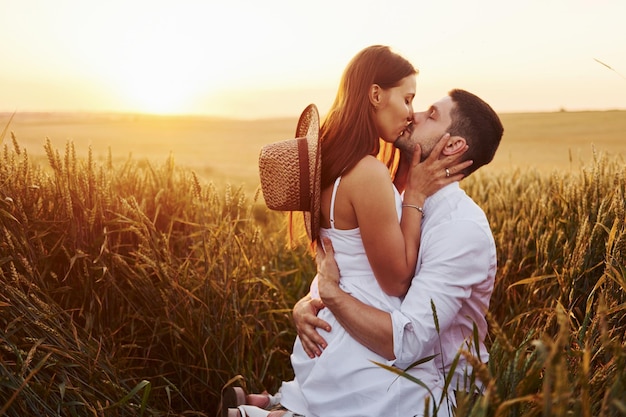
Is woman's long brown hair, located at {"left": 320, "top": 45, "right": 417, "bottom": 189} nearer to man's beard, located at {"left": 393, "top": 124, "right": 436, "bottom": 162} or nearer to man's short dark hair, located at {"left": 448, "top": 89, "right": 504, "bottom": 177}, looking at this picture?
man's beard, located at {"left": 393, "top": 124, "right": 436, "bottom": 162}

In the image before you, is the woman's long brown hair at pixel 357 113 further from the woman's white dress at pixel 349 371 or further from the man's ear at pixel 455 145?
the man's ear at pixel 455 145

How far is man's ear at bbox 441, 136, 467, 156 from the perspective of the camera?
2.93m

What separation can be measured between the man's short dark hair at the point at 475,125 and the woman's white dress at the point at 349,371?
1.40 ft

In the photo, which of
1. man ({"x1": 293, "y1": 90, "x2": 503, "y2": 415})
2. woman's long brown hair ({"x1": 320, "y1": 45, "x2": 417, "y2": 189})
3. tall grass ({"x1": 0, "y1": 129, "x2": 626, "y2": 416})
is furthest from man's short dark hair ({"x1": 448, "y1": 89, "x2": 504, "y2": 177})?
tall grass ({"x1": 0, "y1": 129, "x2": 626, "y2": 416})

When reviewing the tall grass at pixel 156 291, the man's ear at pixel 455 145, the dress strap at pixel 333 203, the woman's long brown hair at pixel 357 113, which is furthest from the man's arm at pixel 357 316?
the man's ear at pixel 455 145

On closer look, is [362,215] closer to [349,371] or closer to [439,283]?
[439,283]

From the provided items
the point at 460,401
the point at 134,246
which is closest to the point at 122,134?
the point at 134,246

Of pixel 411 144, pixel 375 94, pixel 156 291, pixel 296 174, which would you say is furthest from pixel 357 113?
pixel 156 291

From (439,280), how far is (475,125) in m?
0.78

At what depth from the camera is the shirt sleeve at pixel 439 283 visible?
262 cm

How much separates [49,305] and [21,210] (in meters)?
0.49

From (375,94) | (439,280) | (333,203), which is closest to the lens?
(439,280)

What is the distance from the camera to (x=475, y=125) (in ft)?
9.68

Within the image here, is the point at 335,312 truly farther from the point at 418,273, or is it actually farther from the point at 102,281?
the point at 102,281
